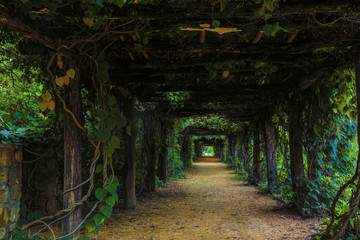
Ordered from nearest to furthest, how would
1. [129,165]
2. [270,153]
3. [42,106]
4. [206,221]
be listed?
[42,106] → [206,221] → [129,165] → [270,153]

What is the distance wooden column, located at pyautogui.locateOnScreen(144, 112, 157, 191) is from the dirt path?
1.06 m

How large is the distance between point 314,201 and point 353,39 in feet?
9.44

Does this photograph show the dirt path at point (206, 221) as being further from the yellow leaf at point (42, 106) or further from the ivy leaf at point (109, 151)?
the yellow leaf at point (42, 106)

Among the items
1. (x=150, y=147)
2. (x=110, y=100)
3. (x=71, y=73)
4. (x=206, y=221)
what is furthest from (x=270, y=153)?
(x=71, y=73)

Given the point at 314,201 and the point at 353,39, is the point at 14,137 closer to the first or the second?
the point at 353,39

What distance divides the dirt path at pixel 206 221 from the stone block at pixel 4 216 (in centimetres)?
116

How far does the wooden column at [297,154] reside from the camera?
15.7ft

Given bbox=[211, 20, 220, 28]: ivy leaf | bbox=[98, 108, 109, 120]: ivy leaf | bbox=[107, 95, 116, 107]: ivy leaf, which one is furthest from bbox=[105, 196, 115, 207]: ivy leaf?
bbox=[211, 20, 220, 28]: ivy leaf

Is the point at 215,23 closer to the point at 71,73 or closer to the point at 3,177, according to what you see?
the point at 71,73

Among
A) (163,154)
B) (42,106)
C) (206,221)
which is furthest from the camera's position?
(163,154)

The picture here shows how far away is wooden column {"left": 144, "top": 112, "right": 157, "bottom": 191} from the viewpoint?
7448 mm

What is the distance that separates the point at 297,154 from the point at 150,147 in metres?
4.16

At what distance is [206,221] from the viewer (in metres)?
4.53

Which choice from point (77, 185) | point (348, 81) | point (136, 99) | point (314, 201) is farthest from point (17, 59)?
point (314, 201)
